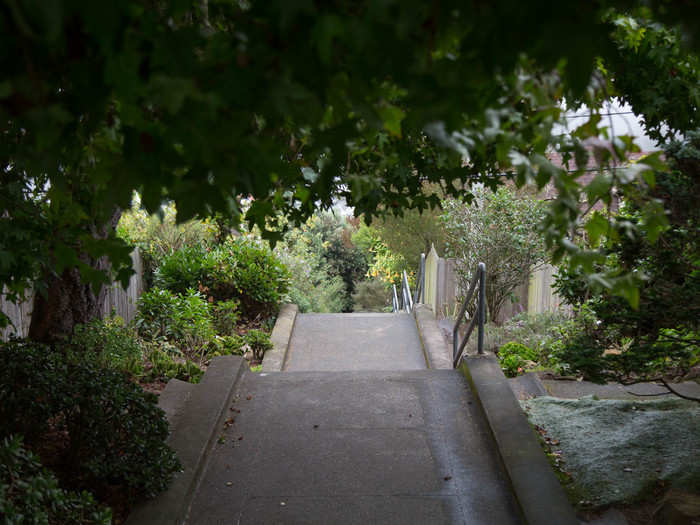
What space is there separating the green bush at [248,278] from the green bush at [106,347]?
3557mm

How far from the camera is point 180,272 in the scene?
31.4 feet

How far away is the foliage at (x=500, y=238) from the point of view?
1045cm

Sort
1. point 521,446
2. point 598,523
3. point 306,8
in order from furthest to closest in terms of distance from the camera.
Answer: point 521,446 → point 598,523 → point 306,8

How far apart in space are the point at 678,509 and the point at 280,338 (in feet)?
19.9

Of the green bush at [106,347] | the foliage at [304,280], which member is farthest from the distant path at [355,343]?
the green bush at [106,347]

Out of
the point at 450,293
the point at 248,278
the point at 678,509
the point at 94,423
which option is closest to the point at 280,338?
the point at 248,278

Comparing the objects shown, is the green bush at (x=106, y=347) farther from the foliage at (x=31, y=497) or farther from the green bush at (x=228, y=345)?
the foliage at (x=31, y=497)

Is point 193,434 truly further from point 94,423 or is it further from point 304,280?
point 304,280

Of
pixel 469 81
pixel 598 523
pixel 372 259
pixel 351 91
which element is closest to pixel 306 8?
pixel 351 91

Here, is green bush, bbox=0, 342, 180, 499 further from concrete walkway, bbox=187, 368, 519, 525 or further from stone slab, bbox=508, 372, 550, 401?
stone slab, bbox=508, 372, 550, 401

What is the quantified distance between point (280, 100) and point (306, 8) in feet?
0.62

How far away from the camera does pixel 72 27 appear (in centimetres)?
123

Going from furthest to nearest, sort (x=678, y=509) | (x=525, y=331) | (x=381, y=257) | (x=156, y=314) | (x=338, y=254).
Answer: (x=338, y=254), (x=381, y=257), (x=525, y=331), (x=156, y=314), (x=678, y=509)

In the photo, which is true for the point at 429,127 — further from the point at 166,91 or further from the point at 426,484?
the point at 426,484
